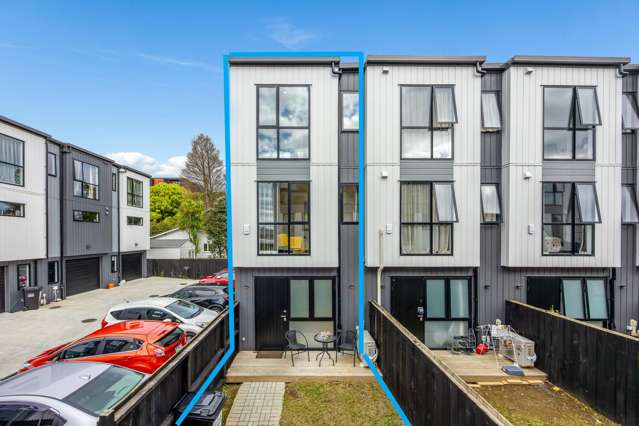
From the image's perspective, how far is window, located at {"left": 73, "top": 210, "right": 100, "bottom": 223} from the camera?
1519 cm

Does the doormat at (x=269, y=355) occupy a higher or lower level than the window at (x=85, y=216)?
lower

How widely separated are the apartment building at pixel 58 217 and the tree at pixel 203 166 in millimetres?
15399

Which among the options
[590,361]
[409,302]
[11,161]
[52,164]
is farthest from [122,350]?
[52,164]

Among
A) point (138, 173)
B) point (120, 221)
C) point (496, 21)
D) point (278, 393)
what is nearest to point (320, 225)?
point (278, 393)

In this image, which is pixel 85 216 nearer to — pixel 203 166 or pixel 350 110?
pixel 350 110

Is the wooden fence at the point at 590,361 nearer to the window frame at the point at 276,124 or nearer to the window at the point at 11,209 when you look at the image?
the window frame at the point at 276,124

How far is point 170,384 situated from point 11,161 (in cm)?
1437

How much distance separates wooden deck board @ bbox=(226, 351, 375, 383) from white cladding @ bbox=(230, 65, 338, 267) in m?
2.33

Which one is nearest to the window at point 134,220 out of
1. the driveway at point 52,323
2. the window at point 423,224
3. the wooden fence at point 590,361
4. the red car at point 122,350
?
the driveway at point 52,323

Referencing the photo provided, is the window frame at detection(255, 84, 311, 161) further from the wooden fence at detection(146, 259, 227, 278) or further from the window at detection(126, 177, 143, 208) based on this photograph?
the window at detection(126, 177, 143, 208)

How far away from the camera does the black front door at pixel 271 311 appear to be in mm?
7500

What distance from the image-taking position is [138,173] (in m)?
20.8

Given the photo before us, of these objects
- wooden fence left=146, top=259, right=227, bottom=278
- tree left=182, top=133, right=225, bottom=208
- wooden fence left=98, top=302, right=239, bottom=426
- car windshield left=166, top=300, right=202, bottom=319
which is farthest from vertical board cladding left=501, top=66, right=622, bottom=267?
tree left=182, top=133, right=225, bottom=208

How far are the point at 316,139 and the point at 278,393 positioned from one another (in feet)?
19.6
